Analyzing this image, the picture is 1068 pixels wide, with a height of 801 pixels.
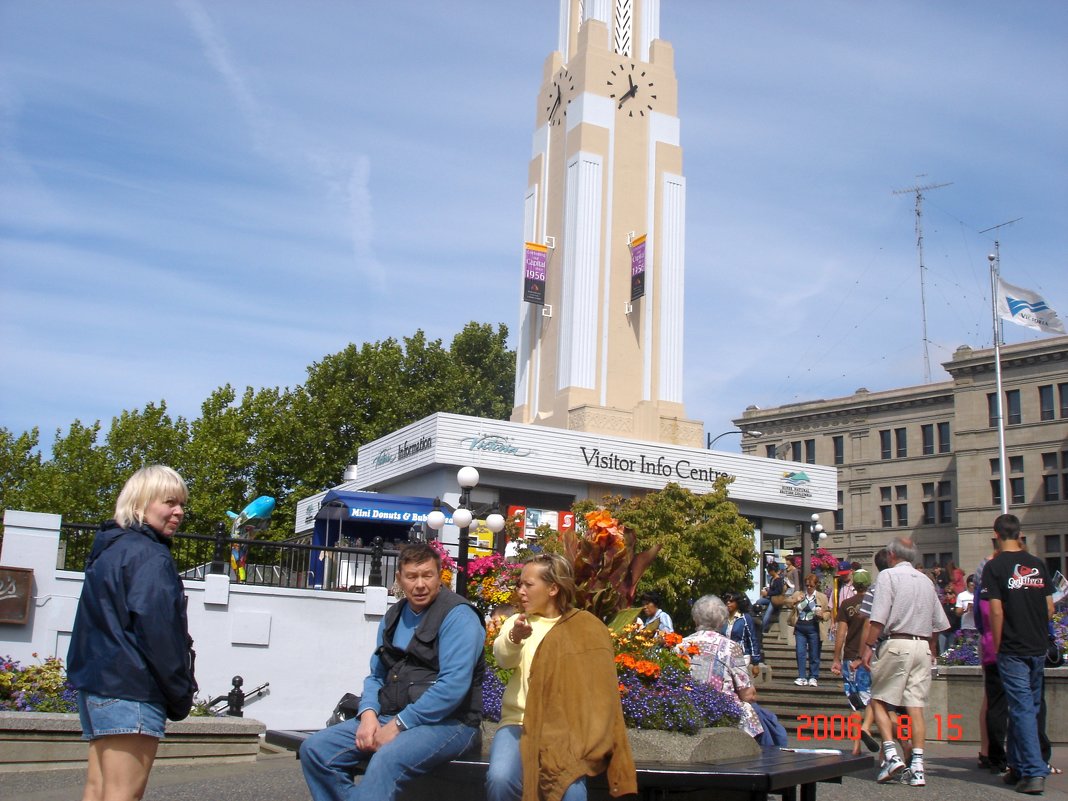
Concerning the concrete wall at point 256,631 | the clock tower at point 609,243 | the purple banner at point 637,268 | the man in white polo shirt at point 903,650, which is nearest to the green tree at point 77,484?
the clock tower at point 609,243

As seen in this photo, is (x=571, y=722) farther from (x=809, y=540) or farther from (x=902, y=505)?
(x=902, y=505)

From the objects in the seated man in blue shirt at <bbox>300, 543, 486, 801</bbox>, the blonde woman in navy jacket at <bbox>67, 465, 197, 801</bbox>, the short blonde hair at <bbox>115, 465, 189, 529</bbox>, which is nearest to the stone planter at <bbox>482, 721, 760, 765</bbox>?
the seated man in blue shirt at <bbox>300, 543, 486, 801</bbox>

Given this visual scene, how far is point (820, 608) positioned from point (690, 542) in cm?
1239

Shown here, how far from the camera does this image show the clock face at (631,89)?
156 feet

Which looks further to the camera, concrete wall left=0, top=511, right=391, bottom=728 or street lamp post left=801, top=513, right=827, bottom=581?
street lamp post left=801, top=513, right=827, bottom=581

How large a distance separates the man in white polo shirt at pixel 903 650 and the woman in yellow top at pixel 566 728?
14.6ft

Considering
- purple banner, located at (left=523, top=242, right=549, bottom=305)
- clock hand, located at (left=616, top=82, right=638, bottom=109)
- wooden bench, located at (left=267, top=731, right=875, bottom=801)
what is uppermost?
clock hand, located at (left=616, top=82, right=638, bottom=109)

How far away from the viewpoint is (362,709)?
18.6ft

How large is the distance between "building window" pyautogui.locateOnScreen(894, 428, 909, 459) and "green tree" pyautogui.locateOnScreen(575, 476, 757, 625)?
129 feet

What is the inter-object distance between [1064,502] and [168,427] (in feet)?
145

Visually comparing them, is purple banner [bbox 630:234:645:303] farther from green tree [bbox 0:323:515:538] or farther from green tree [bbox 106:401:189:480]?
green tree [bbox 106:401:189:480]

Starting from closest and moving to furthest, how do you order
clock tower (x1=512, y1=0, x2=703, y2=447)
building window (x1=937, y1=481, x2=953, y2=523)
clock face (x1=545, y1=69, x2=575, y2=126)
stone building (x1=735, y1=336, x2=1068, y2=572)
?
clock tower (x1=512, y1=0, x2=703, y2=447), clock face (x1=545, y1=69, x2=575, y2=126), stone building (x1=735, y1=336, x2=1068, y2=572), building window (x1=937, y1=481, x2=953, y2=523)

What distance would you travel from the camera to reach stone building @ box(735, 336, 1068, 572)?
194 feet
